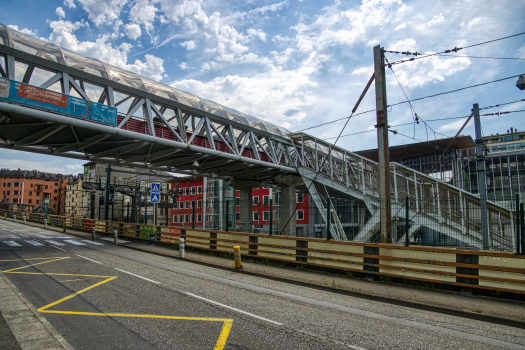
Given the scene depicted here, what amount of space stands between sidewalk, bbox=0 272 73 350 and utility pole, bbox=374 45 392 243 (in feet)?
32.4

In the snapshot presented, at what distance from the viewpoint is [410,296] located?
26.6 feet

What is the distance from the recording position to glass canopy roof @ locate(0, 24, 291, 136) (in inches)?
550

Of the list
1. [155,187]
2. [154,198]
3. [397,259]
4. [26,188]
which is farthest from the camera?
[26,188]

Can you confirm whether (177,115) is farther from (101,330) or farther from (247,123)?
(101,330)

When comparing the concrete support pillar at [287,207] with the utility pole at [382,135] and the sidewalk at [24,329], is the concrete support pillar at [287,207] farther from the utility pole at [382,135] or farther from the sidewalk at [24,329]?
the sidewalk at [24,329]

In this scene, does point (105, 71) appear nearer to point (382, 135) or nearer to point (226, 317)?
point (382, 135)

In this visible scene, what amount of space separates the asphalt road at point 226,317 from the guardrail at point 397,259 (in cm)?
223

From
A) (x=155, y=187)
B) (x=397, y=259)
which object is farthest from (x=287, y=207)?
(x=397, y=259)

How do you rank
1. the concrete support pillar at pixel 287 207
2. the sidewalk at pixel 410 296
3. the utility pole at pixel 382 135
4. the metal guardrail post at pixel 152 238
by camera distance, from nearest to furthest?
1. the sidewalk at pixel 410 296
2. the utility pole at pixel 382 135
3. the metal guardrail post at pixel 152 238
4. the concrete support pillar at pixel 287 207

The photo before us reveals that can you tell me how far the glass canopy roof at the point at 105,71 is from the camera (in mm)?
13968

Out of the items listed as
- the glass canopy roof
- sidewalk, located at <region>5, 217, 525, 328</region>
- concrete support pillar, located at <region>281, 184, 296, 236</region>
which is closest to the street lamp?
sidewalk, located at <region>5, 217, 525, 328</region>

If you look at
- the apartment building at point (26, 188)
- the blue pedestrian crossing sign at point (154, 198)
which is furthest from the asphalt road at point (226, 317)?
the apartment building at point (26, 188)

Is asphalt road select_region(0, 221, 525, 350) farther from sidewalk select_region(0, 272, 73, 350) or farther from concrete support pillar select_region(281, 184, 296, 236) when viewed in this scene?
concrete support pillar select_region(281, 184, 296, 236)

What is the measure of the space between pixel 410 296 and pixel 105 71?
16.7m
